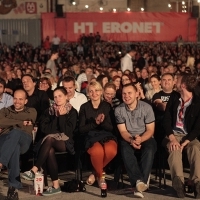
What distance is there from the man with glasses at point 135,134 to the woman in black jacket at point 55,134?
2.11 feet

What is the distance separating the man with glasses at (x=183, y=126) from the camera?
8297 mm

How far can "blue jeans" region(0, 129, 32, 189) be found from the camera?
8.29 metres

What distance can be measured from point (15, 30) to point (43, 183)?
96.7 feet

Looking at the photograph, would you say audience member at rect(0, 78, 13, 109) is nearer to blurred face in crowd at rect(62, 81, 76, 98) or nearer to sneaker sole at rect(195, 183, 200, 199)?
blurred face in crowd at rect(62, 81, 76, 98)

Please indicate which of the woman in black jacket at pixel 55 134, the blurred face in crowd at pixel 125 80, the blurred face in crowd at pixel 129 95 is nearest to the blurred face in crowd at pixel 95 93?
the woman in black jacket at pixel 55 134

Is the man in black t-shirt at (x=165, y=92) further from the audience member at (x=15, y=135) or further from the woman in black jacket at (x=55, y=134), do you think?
the audience member at (x=15, y=135)

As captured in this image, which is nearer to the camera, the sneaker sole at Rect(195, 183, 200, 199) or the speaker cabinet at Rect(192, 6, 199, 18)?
the sneaker sole at Rect(195, 183, 200, 199)

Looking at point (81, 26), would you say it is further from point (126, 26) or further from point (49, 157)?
point (49, 157)

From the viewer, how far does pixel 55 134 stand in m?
8.71

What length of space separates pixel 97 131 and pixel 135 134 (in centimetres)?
51

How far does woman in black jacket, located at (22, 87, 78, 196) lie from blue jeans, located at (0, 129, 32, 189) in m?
0.24

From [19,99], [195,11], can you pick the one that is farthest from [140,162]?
[195,11]

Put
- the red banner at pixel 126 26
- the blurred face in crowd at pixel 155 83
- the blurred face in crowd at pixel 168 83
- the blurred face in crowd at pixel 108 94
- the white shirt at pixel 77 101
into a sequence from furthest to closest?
1. the red banner at pixel 126 26
2. the blurred face in crowd at pixel 155 83
3. the blurred face in crowd at pixel 168 83
4. the white shirt at pixel 77 101
5. the blurred face in crowd at pixel 108 94

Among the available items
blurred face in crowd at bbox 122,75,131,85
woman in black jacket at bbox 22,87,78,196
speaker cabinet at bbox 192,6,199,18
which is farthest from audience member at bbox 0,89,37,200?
speaker cabinet at bbox 192,6,199,18
